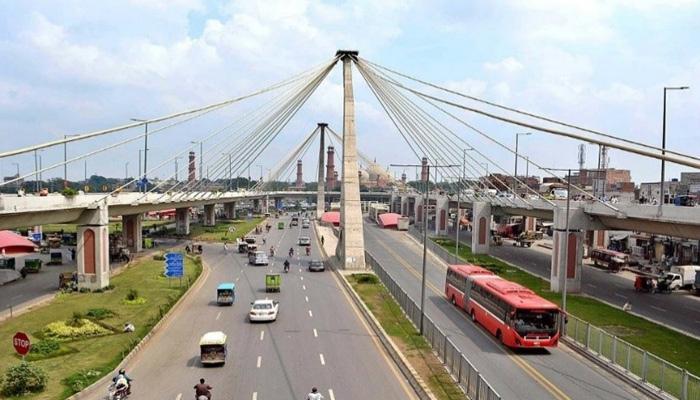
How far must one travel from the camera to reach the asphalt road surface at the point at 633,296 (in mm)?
36938

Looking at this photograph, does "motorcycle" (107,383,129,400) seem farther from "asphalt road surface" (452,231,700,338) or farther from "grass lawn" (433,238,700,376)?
"asphalt road surface" (452,231,700,338)

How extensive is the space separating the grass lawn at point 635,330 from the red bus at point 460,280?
663cm

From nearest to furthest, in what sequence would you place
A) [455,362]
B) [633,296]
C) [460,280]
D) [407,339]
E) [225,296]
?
[455,362]
[407,339]
[460,280]
[225,296]
[633,296]

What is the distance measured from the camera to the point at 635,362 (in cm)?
2394

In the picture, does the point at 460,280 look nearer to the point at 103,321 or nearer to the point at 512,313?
the point at 512,313

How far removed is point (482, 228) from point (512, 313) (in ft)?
154

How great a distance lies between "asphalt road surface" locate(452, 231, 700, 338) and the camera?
36938 millimetres

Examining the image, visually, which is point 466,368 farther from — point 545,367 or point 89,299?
point 89,299

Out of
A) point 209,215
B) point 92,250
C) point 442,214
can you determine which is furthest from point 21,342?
point 209,215

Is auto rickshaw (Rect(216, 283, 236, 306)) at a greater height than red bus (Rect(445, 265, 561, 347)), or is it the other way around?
red bus (Rect(445, 265, 561, 347))

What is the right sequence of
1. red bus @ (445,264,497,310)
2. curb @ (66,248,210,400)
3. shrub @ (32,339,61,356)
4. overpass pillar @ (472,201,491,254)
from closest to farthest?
curb @ (66,248,210,400)
shrub @ (32,339,61,356)
red bus @ (445,264,497,310)
overpass pillar @ (472,201,491,254)

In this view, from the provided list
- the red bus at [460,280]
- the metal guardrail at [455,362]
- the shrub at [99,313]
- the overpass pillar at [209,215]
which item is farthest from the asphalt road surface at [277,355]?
the overpass pillar at [209,215]

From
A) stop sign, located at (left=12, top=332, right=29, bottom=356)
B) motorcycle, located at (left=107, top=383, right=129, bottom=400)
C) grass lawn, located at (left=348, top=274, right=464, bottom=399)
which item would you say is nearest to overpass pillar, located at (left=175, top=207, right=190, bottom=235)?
grass lawn, located at (left=348, top=274, right=464, bottom=399)

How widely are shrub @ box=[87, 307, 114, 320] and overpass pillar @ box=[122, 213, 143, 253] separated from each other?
A: 36.9 meters
